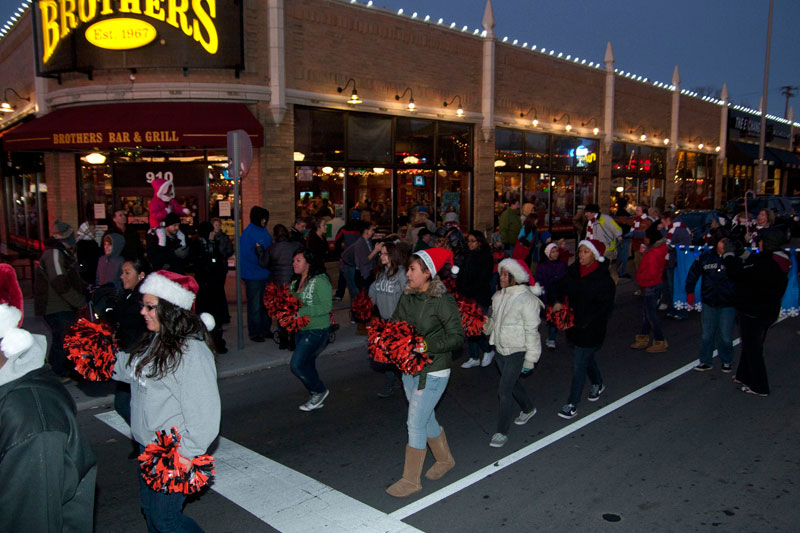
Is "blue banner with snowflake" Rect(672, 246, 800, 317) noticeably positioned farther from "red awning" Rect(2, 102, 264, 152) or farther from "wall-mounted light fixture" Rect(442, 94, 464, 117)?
"red awning" Rect(2, 102, 264, 152)

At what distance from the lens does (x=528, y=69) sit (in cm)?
2081

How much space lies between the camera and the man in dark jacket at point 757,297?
24.5 ft

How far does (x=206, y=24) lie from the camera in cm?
1299

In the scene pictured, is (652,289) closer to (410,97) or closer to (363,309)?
(363,309)

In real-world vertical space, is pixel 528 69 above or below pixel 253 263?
above

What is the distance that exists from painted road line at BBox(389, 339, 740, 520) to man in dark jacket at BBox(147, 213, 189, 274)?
4931mm

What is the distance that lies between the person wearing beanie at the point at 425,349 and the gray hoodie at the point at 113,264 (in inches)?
183

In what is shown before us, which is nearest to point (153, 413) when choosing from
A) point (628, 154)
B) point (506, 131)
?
point (506, 131)

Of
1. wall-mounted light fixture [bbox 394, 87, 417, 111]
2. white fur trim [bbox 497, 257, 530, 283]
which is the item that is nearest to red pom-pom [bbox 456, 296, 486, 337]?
white fur trim [bbox 497, 257, 530, 283]

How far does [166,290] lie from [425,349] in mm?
2057

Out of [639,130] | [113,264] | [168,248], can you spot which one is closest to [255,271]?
[168,248]

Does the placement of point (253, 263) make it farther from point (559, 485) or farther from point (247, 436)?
point (559, 485)

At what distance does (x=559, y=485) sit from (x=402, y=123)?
1290 centimetres

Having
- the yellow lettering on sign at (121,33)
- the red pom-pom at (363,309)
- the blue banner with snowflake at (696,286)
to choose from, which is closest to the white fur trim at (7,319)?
the red pom-pom at (363,309)
